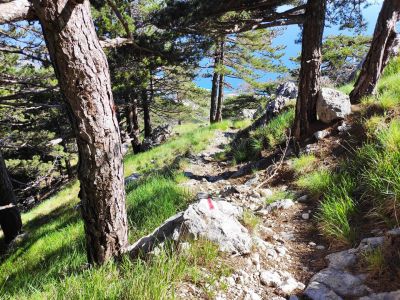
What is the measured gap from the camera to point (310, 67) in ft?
19.6

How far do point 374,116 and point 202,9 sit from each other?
3.73 meters

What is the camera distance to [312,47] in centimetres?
587

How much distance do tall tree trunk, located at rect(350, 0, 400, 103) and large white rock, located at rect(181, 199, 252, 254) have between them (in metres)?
4.83

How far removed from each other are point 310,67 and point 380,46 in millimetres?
1422

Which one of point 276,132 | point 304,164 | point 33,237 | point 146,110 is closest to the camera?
point 304,164

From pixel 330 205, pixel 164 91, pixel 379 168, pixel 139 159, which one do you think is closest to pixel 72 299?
pixel 330 205

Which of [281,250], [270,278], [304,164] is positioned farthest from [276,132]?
[270,278]

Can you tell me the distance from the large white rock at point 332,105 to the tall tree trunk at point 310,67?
0.49 feet

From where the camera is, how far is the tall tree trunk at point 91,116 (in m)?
2.57

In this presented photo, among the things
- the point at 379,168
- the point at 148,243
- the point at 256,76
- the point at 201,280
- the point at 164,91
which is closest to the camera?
the point at 201,280

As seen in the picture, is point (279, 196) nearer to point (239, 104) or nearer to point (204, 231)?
point (204, 231)

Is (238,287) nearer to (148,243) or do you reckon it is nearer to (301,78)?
(148,243)

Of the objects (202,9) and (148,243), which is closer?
(148,243)

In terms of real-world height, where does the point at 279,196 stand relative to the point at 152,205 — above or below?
above
